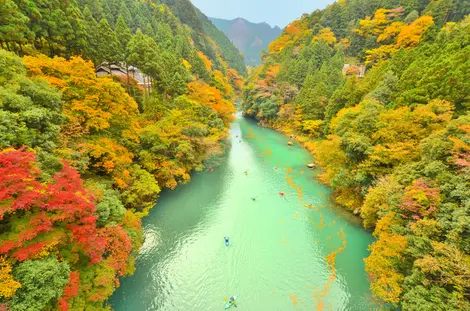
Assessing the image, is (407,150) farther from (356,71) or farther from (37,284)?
(356,71)

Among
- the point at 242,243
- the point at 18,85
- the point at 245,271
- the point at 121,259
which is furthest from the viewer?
the point at 242,243

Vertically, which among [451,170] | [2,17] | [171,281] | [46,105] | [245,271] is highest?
A: [451,170]

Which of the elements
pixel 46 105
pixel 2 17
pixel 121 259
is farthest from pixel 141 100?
pixel 121 259

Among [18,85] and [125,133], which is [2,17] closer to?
[18,85]

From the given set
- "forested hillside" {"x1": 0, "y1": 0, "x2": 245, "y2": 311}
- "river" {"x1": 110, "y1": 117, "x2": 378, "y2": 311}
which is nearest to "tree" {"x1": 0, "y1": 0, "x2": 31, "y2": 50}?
"forested hillside" {"x1": 0, "y1": 0, "x2": 245, "y2": 311}

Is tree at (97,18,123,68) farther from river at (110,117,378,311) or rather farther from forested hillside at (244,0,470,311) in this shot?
forested hillside at (244,0,470,311)

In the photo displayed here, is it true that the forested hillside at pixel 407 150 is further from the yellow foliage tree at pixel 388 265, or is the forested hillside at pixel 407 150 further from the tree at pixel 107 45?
the tree at pixel 107 45

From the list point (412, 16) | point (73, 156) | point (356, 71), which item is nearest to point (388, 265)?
point (73, 156)
